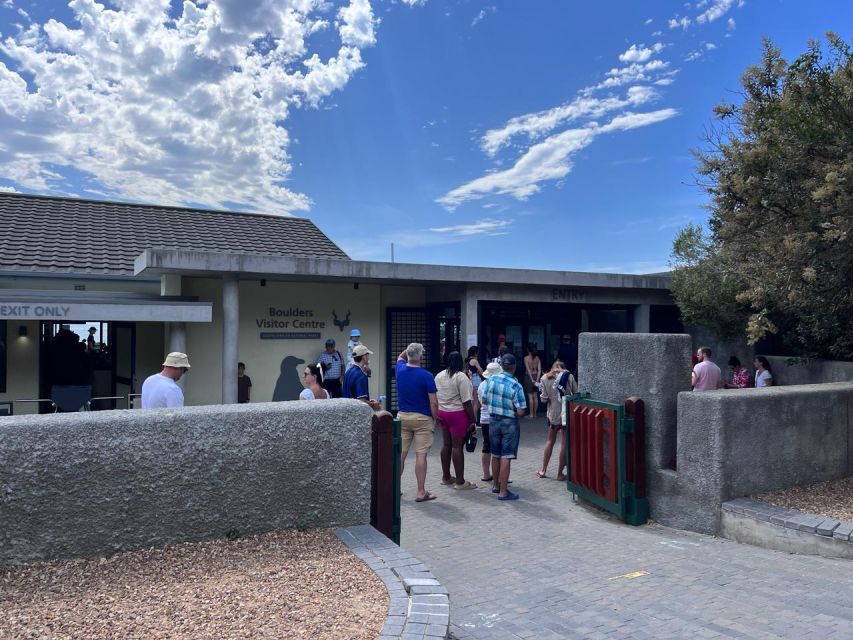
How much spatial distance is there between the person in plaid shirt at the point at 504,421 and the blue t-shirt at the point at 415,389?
710 mm

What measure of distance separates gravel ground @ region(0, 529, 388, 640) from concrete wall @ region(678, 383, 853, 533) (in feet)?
12.1

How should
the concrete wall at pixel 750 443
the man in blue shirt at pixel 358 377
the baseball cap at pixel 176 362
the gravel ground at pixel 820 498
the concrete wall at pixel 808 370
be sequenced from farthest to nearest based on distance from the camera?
the concrete wall at pixel 808 370, the man in blue shirt at pixel 358 377, the concrete wall at pixel 750 443, the gravel ground at pixel 820 498, the baseball cap at pixel 176 362

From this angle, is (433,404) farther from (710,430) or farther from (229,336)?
(229,336)

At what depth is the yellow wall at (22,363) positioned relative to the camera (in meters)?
10.9

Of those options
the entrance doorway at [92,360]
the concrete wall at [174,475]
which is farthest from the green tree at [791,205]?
the entrance doorway at [92,360]

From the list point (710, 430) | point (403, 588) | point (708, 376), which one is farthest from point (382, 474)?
point (708, 376)

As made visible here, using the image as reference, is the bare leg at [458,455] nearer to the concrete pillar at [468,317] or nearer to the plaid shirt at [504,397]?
the plaid shirt at [504,397]

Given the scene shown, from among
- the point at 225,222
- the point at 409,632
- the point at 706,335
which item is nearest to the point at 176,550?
the point at 409,632

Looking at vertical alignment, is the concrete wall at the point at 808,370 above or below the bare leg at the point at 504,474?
above

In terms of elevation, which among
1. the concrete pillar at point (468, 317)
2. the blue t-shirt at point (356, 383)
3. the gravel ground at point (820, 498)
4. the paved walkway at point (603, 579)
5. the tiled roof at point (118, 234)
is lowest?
the paved walkway at point (603, 579)

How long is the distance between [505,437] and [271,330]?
242 inches

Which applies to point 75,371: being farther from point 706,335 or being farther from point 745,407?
point 706,335

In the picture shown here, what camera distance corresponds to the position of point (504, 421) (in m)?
7.36

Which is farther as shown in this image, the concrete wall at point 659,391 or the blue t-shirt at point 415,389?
the blue t-shirt at point 415,389
